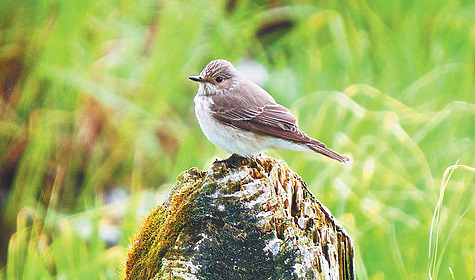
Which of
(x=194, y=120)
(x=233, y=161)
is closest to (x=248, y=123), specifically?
(x=233, y=161)

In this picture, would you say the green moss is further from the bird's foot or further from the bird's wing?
the bird's wing

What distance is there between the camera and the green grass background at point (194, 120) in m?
3.73

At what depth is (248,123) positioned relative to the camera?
9.50 ft

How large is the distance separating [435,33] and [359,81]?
39.7 inches

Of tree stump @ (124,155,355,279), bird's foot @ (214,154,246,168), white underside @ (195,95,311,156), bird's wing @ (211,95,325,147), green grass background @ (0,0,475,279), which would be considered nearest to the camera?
tree stump @ (124,155,355,279)

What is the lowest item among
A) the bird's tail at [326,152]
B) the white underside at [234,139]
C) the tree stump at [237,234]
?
the tree stump at [237,234]

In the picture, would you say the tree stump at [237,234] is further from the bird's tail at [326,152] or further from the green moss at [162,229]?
the bird's tail at [326,152]

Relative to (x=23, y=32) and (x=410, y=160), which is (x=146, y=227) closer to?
(x=410, y=160)

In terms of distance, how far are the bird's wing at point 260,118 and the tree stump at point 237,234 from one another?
2.54ft

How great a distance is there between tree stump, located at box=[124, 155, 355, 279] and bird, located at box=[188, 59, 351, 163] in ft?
2.17

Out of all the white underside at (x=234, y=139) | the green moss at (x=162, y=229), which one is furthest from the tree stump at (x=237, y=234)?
the white underside at (x=234, y=139)

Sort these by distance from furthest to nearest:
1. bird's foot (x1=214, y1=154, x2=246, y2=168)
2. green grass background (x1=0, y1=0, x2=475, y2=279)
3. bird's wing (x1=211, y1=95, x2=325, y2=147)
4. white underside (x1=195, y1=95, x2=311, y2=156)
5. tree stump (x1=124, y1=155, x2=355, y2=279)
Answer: green grass background (x1=0, y1=0, x2=475, y2=279) → bird's wing (x1=211, y1=95, x2=325, y2=147) → white underside (x1=195, y1=95, x2=311, y2=156) → bird's foot (x1=214, y1=154, x2=246, y2=168) → tree stump (x1=124, y1=155, x2=355, y2=279)

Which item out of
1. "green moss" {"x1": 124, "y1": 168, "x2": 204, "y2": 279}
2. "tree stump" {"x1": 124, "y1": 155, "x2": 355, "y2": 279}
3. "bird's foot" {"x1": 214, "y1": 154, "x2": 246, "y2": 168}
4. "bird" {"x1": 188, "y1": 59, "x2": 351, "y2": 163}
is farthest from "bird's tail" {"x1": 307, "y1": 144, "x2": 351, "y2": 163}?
"green moss" {"x1": 124, "y1": 168, "x2": 204, "y2": 279}

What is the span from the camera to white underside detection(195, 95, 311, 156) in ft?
8.93
